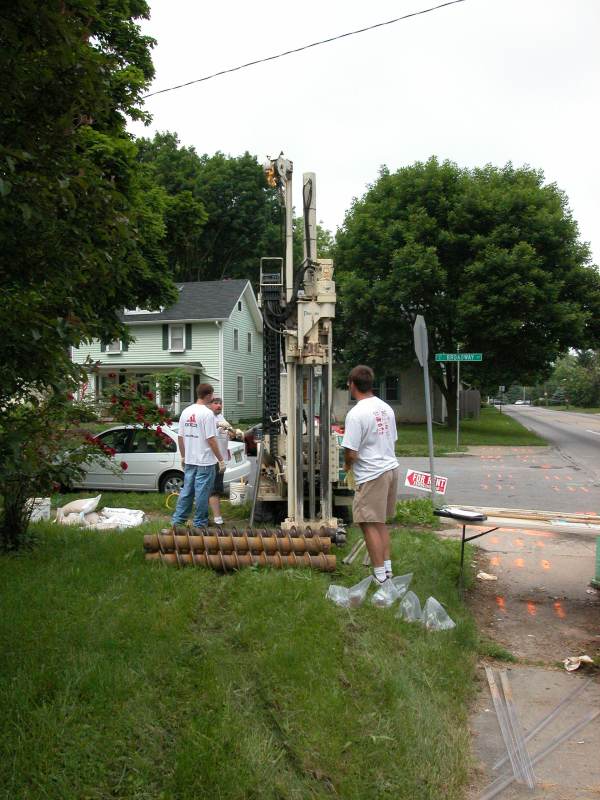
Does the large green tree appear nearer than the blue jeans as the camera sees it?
No

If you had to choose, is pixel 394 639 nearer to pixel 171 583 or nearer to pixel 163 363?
pixel 171 583

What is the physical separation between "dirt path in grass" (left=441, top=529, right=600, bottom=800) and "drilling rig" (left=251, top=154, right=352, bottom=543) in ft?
6.56

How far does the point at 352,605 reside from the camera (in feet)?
17.4

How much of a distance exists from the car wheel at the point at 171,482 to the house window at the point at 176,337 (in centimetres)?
2221

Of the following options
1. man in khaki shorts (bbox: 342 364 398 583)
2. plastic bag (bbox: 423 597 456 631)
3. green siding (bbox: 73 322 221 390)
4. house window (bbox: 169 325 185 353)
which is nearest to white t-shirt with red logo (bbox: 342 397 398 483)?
man in khaki shorts (bbox: 342 364 398 583)

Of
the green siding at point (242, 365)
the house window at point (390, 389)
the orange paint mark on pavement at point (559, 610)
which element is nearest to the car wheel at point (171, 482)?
the orange paint mark on pavement at point (559, 610)

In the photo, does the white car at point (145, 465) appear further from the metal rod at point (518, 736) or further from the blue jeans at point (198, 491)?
the metal rod at point (518, 736)

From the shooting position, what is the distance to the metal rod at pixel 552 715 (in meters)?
3.70

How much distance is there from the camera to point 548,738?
3.95 metres

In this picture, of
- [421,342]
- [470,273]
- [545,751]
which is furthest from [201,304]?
[545,751]

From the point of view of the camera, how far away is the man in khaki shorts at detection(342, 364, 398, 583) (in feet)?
18.4

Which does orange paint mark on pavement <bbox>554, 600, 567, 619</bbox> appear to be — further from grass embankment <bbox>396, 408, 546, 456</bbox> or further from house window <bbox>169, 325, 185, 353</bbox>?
house window <bbox>169, 325, 185, 353</bbox>

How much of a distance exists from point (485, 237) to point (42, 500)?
23235 mm

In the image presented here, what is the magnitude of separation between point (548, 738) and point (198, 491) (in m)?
4.86
